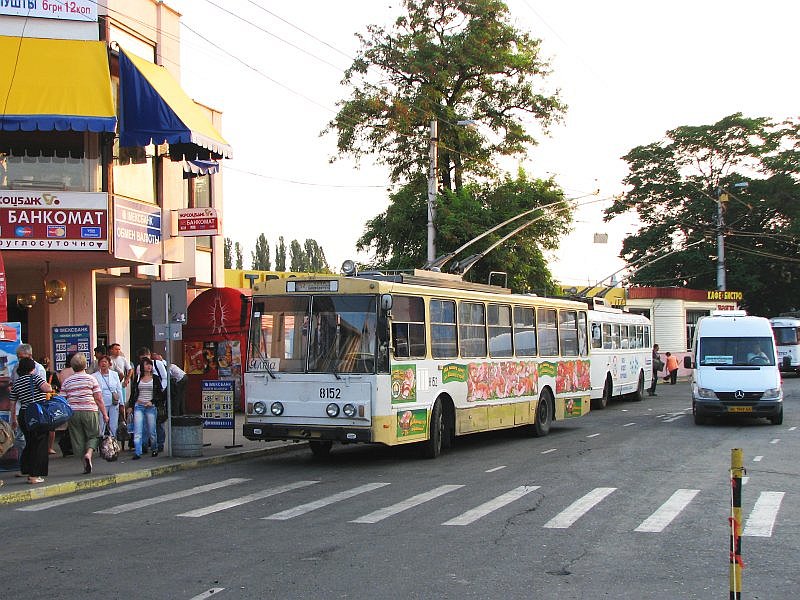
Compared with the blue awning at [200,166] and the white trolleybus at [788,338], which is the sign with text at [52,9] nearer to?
the blue awning at [200,166]

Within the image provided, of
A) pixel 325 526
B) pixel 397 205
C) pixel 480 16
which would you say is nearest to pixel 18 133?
pixel 325 526

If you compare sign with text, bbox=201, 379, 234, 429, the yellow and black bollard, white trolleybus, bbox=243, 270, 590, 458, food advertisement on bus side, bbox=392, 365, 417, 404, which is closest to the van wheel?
white trolleybus, bbox=243, 270, 590, 458

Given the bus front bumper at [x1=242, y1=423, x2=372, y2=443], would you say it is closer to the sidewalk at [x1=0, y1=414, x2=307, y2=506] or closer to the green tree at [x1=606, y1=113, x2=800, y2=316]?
the sidewalk at [x1=0, y1=414, x2=307, y2=506]

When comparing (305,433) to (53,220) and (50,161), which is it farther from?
(50,161)

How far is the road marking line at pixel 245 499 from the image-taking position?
11125mm

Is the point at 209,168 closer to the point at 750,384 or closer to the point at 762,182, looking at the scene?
the point at 750,384

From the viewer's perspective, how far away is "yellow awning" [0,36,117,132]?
60.5 ft

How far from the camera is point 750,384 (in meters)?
21.7

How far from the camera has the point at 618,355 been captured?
31.9m

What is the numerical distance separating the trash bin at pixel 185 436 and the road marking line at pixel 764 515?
923 centimetres

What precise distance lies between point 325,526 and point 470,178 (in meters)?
30.7

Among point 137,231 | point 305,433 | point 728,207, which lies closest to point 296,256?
point 728,207

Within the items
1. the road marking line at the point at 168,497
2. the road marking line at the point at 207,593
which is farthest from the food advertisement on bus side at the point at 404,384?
the road marking line at the point at 207,593

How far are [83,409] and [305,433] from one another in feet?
11.1
